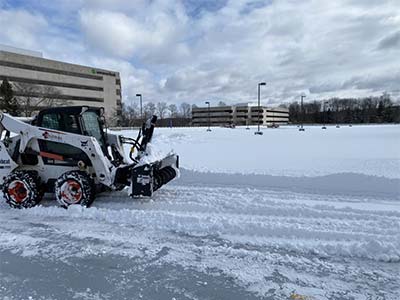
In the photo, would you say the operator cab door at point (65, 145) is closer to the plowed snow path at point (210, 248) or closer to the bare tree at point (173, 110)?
the plowed snow path at point (210, 248)

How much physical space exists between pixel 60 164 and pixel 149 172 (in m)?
1.92

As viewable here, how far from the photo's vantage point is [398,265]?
380 cm

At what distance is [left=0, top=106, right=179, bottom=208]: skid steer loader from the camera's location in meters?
6.09

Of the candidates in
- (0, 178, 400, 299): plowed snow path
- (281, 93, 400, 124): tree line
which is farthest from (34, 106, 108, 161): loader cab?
(281, 93, 400, 124): tree line

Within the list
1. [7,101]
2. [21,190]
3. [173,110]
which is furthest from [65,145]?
[173,110]

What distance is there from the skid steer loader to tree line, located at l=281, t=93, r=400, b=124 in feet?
357

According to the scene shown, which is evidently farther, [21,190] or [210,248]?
[21,190]

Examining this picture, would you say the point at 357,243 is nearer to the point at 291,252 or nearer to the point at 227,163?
the point at 291,252

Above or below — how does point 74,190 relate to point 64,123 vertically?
below

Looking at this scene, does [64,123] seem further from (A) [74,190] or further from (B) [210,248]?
(B) [210,248]

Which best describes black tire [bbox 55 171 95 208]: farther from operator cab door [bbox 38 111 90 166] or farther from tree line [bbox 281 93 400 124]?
tree line [bbox 281 93 400 124]

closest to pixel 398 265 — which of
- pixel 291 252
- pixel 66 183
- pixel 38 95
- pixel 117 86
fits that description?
pixel 291 252

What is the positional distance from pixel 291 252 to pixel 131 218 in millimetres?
2768

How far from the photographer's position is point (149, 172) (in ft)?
20.1
